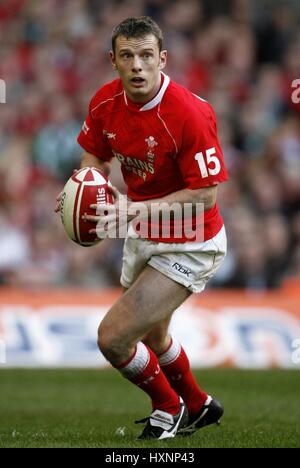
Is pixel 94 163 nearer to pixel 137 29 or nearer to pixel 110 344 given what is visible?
pixel 137 29

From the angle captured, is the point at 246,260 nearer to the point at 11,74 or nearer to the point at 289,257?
the point at 289,257

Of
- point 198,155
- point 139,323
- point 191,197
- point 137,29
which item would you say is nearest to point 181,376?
point 139,323

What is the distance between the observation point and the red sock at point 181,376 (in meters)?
7.47

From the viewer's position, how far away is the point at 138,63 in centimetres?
670

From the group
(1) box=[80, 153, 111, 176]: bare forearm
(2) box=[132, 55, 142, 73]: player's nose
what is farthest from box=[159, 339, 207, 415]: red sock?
(2) box=[132, 55, 142, 73]: player's nose

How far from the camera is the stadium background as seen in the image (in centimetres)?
1282

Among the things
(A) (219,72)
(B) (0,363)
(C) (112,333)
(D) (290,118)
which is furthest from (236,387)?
(A) (219,72)

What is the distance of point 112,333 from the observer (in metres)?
6.82

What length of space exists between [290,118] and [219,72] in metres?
1.54

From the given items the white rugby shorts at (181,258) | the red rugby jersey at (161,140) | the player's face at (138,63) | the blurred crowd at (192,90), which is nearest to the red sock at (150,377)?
the white rugby shorts at (181,258)

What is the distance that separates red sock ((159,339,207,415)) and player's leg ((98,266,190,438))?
10.5 inches

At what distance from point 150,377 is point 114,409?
2.26m

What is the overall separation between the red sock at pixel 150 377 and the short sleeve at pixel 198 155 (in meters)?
1.17

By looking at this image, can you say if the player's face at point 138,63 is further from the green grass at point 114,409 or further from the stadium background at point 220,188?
the stadium background at point 220,188
